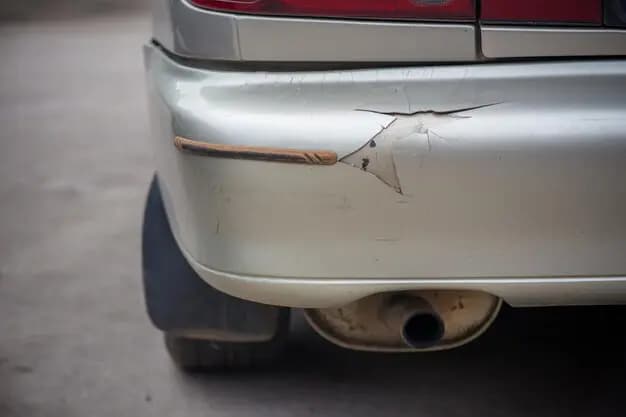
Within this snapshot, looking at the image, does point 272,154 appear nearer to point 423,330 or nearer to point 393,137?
point 393,137

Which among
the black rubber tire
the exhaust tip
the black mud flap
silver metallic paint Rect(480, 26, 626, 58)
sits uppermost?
silver metallic paint Rect(480, 26, 626, 58)

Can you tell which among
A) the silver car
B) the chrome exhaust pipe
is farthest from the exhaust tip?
the silver car

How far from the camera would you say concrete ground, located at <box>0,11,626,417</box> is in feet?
7.32

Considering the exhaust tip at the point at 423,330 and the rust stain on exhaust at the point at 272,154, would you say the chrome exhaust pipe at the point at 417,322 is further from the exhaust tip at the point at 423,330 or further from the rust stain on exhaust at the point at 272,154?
the rust stain on exhaust at the point at 272,154

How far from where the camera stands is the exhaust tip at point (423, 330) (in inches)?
70.9

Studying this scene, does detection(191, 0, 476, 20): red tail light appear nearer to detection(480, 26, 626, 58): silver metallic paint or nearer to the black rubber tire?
detection(480, 26, 626, 58): silver metallic paint

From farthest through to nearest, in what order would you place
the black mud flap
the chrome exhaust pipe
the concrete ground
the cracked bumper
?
1. the concrete ground
2. the black mud flap
3. the chrome exhaust pipe
4. the cracked bumper

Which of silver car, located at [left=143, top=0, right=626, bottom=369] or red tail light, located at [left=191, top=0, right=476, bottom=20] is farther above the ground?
red tail light, located at [left=191, top=0, right=476, bottom=20]

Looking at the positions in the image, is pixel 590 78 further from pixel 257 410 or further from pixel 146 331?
pixel 146 331

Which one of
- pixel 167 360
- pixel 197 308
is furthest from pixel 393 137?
pixel 167 360

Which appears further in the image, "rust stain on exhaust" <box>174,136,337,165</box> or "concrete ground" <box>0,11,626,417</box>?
"concrete ground" <box>0,11,626,417</box>

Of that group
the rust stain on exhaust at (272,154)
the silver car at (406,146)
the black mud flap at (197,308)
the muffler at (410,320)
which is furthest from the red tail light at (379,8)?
the black mud flap at (197,308)

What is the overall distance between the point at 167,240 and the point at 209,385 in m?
0.45

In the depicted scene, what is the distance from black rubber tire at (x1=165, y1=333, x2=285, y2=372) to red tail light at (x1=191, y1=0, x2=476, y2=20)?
41.9 inches
